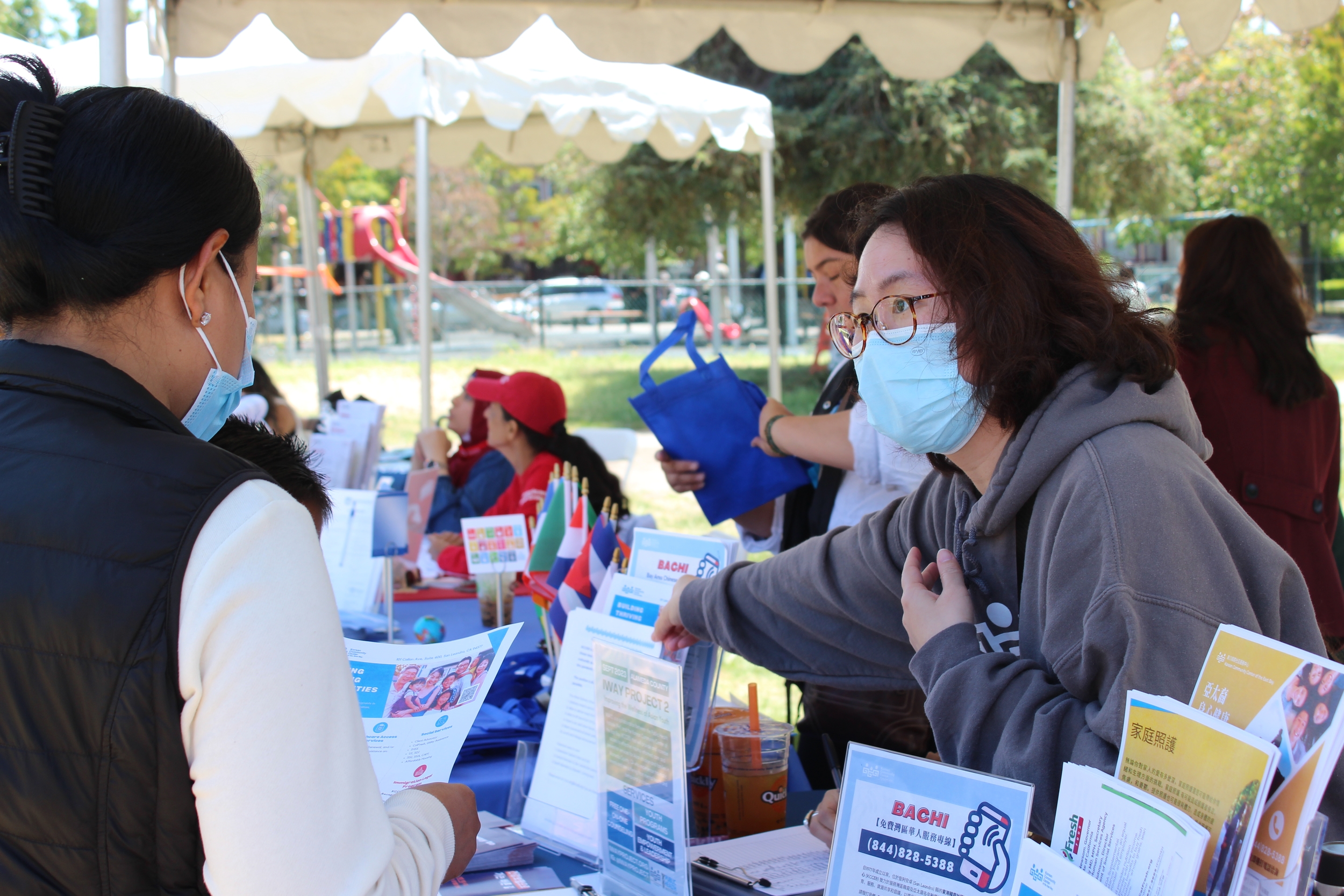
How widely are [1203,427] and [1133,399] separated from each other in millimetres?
1651

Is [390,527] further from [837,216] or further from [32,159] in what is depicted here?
[32,159]

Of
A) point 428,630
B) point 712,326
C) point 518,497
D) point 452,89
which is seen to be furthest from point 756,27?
point 712,326

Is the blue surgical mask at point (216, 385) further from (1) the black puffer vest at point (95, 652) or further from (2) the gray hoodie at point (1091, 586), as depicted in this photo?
(2) the gray hoodie at point (1091, 586)

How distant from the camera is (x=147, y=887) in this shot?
862mm

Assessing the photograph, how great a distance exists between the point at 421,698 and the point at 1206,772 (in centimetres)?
100

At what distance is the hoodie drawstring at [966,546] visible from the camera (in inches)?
56.6

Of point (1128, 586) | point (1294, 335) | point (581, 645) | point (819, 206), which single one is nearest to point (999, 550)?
point (1128, 586)

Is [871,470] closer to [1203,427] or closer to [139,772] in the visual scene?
[1203,427]

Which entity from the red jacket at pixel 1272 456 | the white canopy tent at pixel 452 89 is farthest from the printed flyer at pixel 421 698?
the white canopy tent at pixel 452 89

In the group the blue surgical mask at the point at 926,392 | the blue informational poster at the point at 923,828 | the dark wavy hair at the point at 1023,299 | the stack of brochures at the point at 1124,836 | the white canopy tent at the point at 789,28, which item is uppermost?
the white canopy tent at the point at 789,28

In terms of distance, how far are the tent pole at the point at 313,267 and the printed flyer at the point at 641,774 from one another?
575cm

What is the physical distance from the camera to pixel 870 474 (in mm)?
2336

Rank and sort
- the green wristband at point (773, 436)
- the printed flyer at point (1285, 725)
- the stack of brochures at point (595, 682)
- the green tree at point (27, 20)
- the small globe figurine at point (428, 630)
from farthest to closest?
1. the green tree at point (27, 20)
2. the small globe figurine at point (428, 630)
3. the green wristband at point (773, 436)
4. the stack of brochures at point (595, 682)
5. the printed flyer at point (1285, 725)

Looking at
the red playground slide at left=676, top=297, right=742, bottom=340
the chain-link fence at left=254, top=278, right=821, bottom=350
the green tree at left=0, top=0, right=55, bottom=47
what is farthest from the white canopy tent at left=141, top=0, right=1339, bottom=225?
the green tree at left=0, top=0, right=55, bottom=47
